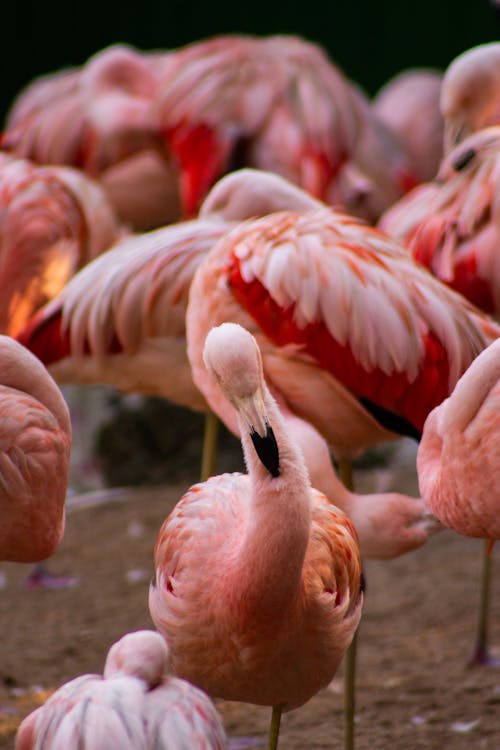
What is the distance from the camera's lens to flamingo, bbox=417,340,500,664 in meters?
2.95

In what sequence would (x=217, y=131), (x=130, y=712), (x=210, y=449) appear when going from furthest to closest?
(x=217, y=131), (x=210, y=449), (x=130, y=712)

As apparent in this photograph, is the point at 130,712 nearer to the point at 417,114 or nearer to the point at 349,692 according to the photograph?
the point at 349,692

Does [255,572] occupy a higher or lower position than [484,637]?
higher

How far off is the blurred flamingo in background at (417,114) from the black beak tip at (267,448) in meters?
4.00

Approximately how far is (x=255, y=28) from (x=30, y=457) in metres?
5.46

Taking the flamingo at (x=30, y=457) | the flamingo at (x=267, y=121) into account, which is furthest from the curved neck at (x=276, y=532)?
the flamingo at (x=267, y=121)

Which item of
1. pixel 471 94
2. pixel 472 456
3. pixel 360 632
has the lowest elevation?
pixel 360 632

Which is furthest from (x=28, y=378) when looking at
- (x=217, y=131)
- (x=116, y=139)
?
(x=116, y=139)

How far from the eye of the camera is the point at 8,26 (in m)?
8.24

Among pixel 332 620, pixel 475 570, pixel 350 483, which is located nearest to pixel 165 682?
pixel 332 620

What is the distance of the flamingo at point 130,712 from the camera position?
2104mm

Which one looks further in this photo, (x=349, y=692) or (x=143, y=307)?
(x=143, y=307)

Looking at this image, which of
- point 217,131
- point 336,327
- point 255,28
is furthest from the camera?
point 255,28

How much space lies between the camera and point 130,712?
84.4 inches
